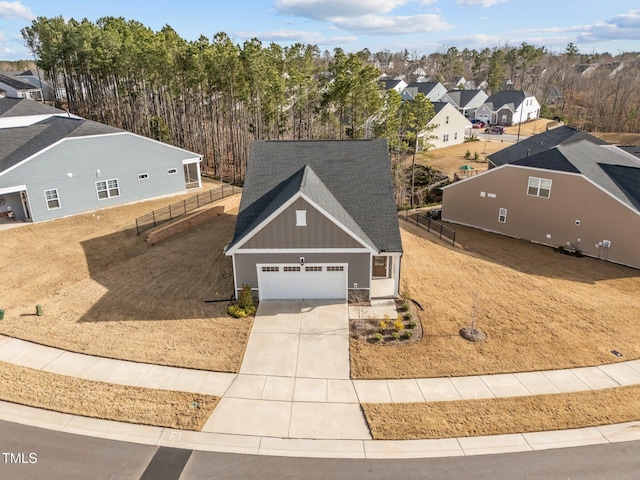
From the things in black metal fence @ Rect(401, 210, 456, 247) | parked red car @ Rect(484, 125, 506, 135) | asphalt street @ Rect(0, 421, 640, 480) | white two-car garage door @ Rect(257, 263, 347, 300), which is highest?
parked red car @ Rect(484, 125, 506, 135)

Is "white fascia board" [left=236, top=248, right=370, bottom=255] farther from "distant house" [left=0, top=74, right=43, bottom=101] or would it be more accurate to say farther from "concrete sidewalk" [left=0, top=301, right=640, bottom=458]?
"distant house" [left=0, top=74, right=43, bottom=101]

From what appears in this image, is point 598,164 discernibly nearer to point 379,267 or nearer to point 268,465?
point 379,267

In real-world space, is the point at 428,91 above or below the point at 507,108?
above

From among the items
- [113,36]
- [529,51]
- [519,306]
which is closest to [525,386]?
[519,306]

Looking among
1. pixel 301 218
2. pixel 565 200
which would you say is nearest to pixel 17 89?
pixel 301 218

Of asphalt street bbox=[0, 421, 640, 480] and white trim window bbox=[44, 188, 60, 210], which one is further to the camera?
white trim window bbox=[44, 188, 60, 210]

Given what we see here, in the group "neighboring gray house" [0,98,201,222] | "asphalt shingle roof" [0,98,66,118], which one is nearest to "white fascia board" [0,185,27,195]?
"neighboring gray house" [0,98,201,222]

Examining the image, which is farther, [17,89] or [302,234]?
[17,89]
